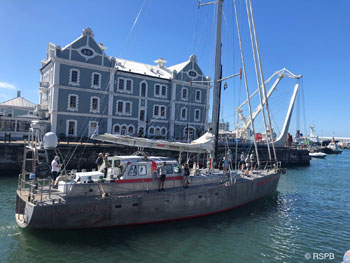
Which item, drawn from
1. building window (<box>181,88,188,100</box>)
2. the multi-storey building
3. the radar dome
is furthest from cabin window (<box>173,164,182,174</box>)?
building window (<box>181,88,188,100</box>)

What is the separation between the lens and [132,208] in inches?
490

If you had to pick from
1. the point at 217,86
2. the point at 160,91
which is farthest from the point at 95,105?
the point at 217,86

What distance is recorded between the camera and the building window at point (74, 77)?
3684 cm

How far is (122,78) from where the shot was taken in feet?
136

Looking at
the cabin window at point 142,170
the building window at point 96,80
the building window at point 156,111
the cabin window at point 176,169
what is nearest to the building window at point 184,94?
the building window at point 156,111

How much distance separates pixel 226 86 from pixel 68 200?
1283 centimetres

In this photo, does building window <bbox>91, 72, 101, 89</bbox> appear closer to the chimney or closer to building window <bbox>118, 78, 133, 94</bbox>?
building window <bbox>118, 78, 133, 94</bbox>

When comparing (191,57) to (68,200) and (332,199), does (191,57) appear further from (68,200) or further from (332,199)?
(68,200)

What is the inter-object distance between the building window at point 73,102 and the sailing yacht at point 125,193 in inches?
946

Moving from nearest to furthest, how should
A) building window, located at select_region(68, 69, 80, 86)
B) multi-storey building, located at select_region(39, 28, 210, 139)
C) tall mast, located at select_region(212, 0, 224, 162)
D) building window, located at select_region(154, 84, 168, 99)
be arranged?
1. tall mast, located at select_region(212, 0, 224, 162)
2. multi-storey building, located at select_region(39, 28, 210, 139)
3. building window, located at select_region(68, 69, 80, 86)
4. building window, located at select_region(154, 84, 168, 99)

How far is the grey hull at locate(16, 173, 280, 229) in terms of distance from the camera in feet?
35.9

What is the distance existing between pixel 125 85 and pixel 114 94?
98.9 inches

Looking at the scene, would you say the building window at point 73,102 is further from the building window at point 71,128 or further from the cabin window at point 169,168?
the cabin window at point 169,168

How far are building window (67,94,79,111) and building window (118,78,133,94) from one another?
6973mm
